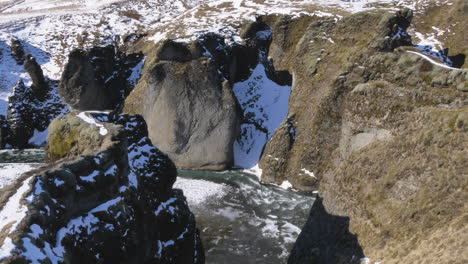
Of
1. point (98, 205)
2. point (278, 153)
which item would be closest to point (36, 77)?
point (278, 153)

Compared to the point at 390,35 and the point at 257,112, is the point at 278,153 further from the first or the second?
the point at 390,35

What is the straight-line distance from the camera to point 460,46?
42.7 meters

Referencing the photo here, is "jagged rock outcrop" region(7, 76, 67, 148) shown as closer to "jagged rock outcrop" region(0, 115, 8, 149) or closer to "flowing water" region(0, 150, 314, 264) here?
"jagged rock outcrop" region(0, 115, 8, 149)

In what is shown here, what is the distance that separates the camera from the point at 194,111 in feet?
112

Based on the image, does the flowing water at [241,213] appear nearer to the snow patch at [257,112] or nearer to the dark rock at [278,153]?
the dark rock at [278,153]

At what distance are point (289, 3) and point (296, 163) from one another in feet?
141

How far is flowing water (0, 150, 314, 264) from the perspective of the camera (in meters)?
21.0

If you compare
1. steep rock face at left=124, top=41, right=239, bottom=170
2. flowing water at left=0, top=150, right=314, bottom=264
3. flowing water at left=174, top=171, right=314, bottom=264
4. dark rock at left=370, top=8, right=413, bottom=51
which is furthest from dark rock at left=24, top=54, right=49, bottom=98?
dark rock at left=370, top=8, right=413, bottom=51

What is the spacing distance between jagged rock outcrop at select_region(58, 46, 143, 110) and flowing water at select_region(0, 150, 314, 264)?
35.1 ft

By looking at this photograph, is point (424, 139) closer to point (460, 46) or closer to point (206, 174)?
point (206, 174)

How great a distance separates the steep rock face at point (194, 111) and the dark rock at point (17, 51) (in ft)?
117

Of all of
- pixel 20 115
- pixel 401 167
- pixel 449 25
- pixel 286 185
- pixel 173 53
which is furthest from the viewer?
pixel 449 25

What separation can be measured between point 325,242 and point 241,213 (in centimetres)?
1060

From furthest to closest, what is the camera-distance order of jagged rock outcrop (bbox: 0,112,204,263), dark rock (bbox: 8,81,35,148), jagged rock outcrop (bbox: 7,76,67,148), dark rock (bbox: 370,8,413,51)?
1. jagged rock outcrop (bbox: 7,76,67,148)
2. dark rock (bbox: 8,81,35,148)
3. dark rock (bbox: 370,8,413,51)
4. jagged rock outcrop (bbox: 0,112,204,263)
